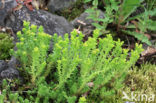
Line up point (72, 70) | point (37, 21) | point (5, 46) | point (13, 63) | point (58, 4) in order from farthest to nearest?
point (58, 4) < point (37, 21) < point (5, 46) < point (13, 63) < point (72, 70)

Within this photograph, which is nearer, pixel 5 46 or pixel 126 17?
pixel 5 46

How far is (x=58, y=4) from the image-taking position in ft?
14.4

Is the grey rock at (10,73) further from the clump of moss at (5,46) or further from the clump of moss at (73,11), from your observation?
the clump of moss at (73,11)

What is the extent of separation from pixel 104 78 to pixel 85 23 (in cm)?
190

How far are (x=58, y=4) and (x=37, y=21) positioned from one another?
3.32 ft

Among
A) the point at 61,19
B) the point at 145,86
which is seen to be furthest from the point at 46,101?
the point at 61,19

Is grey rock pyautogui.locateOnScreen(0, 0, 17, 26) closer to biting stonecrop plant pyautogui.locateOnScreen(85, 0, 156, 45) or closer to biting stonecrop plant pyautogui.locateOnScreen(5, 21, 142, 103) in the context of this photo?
biting stonecrop plant pyautogui.locateOnScreen(5, 21, 142, 103)

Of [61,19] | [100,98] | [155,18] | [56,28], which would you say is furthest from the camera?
[155,18]

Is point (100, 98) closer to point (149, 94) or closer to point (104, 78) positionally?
point (104, 78)

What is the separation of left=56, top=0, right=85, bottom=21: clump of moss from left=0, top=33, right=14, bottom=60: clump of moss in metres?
1.35

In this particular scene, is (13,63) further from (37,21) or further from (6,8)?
(6,8)

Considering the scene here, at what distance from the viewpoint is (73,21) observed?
4160 millimetres

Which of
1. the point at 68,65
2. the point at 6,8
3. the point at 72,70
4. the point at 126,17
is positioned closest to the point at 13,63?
the point at 68,65

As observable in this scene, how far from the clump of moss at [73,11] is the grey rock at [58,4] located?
3.0 inches
